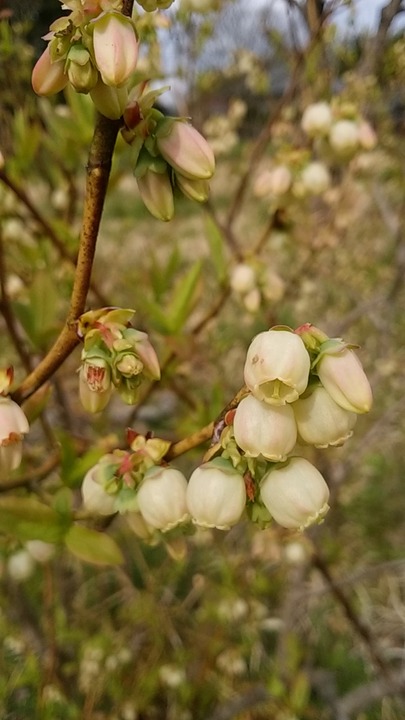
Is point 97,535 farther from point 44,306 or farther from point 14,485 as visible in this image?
point 44,306

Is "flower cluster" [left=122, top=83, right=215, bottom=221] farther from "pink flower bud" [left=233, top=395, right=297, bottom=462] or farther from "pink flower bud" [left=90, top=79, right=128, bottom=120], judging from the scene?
"pink flower bud" [left=233, top=395, right=297, bottom=462]

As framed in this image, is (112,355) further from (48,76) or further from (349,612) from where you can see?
(349,612)

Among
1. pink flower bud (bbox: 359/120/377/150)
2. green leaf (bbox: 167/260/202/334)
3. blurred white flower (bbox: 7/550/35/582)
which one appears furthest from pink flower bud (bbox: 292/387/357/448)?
pink flower bud (bbox: 359/120/377/150)

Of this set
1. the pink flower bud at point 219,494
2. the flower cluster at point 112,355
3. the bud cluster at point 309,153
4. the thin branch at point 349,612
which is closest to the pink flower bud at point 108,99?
the flower cluster at point 112,355

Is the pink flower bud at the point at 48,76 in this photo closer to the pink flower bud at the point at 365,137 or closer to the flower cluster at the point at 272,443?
the flower cluster at the point at 272,443

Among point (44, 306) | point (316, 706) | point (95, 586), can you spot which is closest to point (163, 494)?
point (44, 306)

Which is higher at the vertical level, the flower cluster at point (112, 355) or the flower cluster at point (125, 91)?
the flower cluster at point (125, 91)
